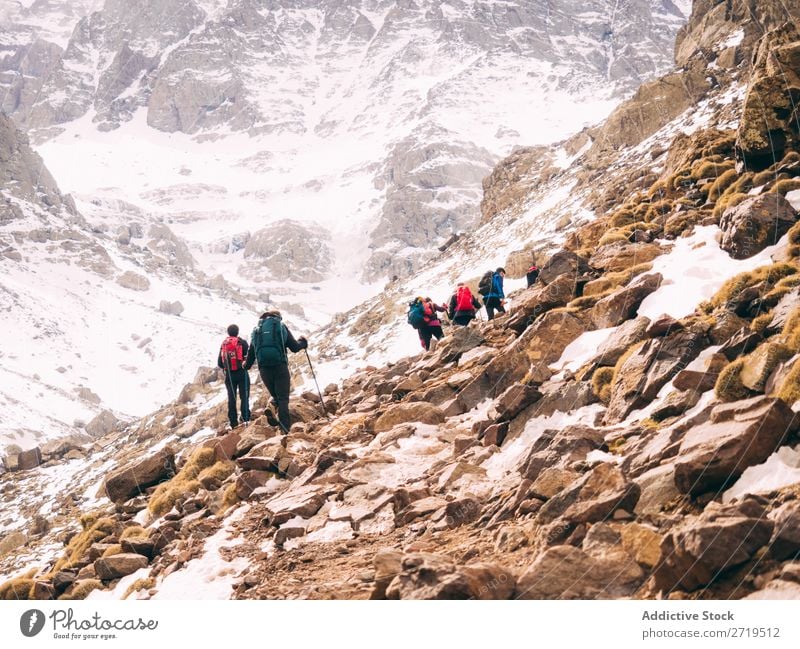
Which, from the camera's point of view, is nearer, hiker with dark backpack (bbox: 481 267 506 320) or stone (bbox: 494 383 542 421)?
stone (bbox: 494 383 542 421)

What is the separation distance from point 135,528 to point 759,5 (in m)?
43.0

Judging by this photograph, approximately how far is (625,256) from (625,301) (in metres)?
2.84

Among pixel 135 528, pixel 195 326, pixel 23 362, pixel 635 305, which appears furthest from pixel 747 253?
pixel 195 326

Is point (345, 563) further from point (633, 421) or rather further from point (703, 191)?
point (703, 191)

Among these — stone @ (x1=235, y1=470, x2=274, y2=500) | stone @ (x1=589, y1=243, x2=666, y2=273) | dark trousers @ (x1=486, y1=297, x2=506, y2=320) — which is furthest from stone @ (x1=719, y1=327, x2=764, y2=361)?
dark trousers @ (x1=486, y1=297, x2=506, y2=320)

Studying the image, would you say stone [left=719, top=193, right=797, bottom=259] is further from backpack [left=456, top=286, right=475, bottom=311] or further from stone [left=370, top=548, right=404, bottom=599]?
stone [left=370, top=548, right=404, bottom=599]

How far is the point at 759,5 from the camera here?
1668 inches

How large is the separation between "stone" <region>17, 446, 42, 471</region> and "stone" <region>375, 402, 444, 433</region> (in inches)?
1409

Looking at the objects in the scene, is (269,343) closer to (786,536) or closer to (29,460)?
(786,536)

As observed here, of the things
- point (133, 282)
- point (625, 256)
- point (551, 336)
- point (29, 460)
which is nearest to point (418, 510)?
point (551, 336)

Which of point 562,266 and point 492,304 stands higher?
point 562,266

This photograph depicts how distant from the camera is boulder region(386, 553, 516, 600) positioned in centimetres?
604

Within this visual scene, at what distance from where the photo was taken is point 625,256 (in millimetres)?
15367

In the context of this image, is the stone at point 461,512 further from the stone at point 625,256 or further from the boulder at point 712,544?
the stone at point 625,256
